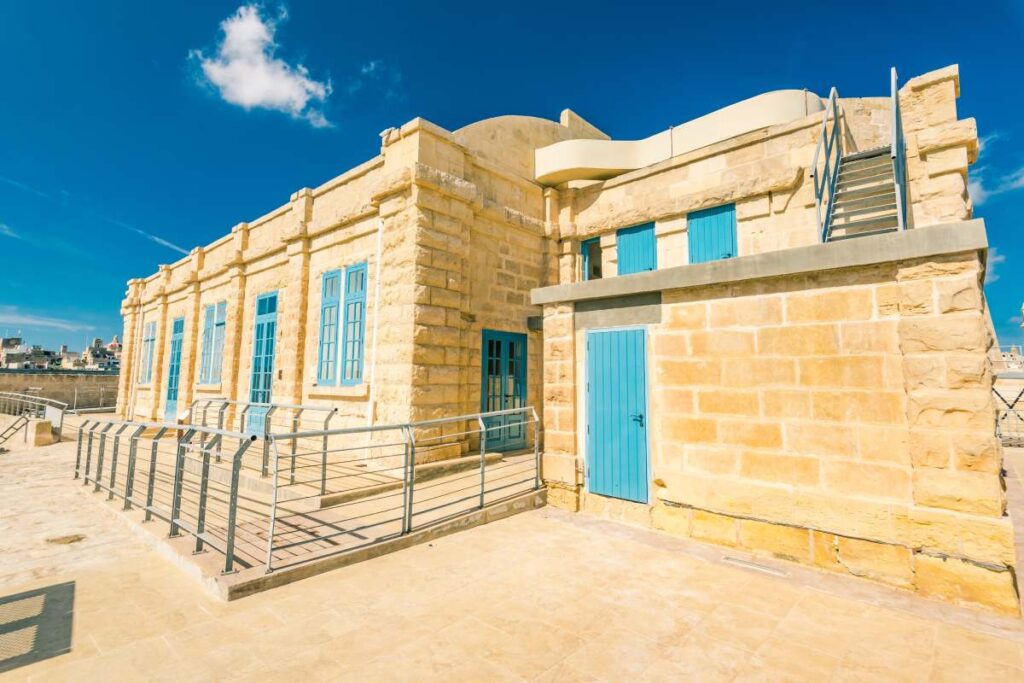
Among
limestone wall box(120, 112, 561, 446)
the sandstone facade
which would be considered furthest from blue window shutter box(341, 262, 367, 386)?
the sandstone facade

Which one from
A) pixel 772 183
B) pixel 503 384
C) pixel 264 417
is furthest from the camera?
pixel 503 384

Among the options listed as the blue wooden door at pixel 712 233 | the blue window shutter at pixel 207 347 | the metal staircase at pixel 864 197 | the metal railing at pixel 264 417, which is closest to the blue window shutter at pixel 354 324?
the metal railing at pixel 264 417

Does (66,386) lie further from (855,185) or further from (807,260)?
(855,185)

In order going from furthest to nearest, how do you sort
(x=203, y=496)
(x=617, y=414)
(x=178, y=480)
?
(x=617, y=414) < (x=178, y=480) < (x=203, y=496)

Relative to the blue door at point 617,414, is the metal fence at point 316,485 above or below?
below

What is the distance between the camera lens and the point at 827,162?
6750 mm

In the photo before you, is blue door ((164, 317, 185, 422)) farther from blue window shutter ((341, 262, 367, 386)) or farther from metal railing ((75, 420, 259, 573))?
blue window shutter ((341, 262, 367, 386))

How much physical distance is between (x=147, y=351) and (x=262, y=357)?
424 inches

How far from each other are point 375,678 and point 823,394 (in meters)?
4.08

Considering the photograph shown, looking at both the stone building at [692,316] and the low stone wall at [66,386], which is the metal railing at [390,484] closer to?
the stone building at [692,316]

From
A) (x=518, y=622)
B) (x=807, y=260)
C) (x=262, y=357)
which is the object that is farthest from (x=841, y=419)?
(x=262, y=357)

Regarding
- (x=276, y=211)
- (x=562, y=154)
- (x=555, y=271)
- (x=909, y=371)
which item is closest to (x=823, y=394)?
(x=909, y=371)

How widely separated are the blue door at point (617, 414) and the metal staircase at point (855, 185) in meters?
3.50

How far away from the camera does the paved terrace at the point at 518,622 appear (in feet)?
8.58
